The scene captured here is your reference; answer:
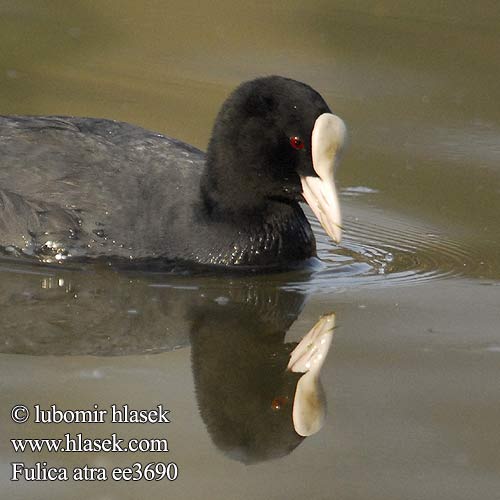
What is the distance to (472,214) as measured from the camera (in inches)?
251

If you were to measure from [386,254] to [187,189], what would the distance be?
2.88 ft

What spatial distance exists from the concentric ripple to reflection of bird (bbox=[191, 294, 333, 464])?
583 mm

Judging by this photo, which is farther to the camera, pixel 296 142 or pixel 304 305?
pixel 296 142

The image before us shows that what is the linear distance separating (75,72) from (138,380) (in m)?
4.36

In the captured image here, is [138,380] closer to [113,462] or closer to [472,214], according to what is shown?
[113,462]

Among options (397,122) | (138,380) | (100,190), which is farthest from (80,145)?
(397,122)

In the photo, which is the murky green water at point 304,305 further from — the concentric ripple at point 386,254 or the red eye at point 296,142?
the red eye at point 296,142

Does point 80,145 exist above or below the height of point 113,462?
above

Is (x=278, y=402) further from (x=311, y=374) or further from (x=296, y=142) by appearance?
(x=296, y=142)

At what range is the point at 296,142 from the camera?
5.43m

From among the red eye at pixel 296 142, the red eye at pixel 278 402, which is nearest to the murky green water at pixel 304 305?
the red eye at pixel 278 402

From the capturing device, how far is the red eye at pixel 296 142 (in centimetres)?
541

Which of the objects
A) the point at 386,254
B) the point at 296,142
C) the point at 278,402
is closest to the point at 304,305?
the point at 296,142

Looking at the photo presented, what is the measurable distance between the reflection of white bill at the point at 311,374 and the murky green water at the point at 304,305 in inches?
1.3
